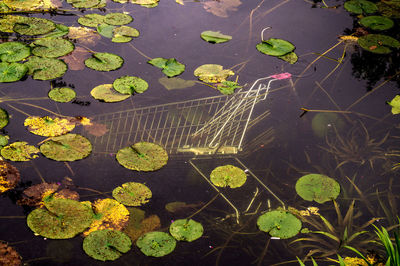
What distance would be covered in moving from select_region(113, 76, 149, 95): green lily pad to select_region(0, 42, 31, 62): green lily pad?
80 cm

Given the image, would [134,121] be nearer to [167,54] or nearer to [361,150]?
[167,54]

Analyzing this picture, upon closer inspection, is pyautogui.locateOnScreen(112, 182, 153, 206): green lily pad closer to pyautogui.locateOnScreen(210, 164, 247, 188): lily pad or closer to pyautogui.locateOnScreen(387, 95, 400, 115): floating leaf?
pyautogui.locateOnScreen(210, 164, 247, 188): lily pad

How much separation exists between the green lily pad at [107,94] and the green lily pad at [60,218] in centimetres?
94

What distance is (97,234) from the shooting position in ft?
7.13

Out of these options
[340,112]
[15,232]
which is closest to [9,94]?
[15,232]

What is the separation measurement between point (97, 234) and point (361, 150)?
1843 millimetres

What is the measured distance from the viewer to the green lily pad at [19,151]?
8.35ft

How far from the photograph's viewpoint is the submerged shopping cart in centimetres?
270

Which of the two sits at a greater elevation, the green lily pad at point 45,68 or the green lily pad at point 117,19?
the green lily pad at point 117,19

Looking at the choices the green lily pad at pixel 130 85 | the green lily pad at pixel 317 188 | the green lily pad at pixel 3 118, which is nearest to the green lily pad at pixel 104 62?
the green lily pad at pixel 130 85

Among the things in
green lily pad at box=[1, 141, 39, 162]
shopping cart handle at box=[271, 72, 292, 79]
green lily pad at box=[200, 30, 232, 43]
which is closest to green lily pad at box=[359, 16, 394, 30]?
shopping cart handle at box=[271, 72, 292, 79]

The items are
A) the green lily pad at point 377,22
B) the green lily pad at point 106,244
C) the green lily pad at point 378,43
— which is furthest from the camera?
the green lily pad at point 377,22

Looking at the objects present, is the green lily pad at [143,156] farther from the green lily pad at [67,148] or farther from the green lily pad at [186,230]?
the green lily pad at [186,230]

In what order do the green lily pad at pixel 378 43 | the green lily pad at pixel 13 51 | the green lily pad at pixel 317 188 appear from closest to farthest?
the green lily pad at pixel 317 188, the green lily pad at pixel 13 51, the green lily pad at pixel 378 43
